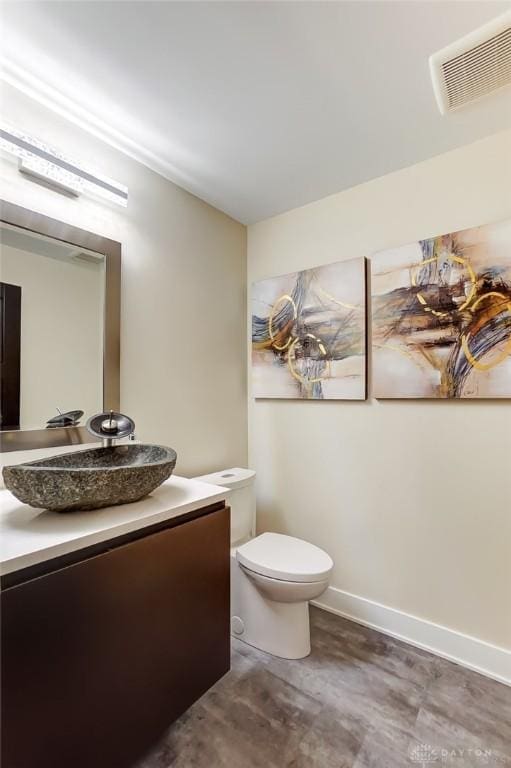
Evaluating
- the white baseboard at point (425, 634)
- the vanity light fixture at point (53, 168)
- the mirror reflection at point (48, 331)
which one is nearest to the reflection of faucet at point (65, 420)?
the mirror reflection at point (48, 331)

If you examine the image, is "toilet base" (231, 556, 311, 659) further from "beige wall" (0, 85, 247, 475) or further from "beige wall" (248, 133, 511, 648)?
"beige wall" (0, 85, 247, 475)

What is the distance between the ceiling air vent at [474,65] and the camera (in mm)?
1018

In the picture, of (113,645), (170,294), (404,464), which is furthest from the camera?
(170,294)

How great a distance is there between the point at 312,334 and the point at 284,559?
46.4 inches

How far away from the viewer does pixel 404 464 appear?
1694mm

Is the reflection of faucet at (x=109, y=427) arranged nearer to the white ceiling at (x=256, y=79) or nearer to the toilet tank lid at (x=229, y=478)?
the toilet tank lid at (x=229, y=478)

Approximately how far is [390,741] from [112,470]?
4.40ft

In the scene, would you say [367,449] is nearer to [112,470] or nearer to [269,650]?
[269,650]

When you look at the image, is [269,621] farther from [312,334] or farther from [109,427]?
[312,334]

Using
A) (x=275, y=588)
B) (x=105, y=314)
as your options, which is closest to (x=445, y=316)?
(x=275, y=588)

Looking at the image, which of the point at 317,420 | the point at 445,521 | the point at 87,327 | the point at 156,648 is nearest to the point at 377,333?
the point at 317,420

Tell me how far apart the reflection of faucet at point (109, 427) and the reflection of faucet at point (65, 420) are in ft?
0.30

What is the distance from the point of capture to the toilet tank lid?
176 cm

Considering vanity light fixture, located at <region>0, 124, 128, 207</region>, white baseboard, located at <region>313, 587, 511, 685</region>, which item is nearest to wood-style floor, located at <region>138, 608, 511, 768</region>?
white baseboard, located at <region>313, 587, 511, 685</region>
